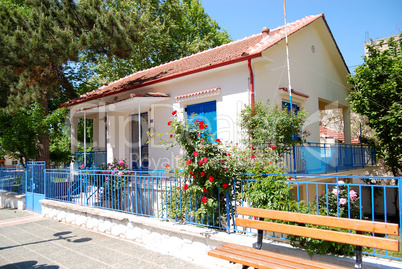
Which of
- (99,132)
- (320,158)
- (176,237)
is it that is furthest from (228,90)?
(99,132)

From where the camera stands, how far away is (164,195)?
5.68 meters

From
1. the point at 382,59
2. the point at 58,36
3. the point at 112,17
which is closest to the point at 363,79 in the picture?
the point at 382,59

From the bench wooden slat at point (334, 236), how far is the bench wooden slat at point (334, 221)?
0.26 feet

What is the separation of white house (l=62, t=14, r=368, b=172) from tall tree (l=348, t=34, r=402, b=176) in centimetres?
146

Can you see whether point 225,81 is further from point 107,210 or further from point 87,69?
point 87,69

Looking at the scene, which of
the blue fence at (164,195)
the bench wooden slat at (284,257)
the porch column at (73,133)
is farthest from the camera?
the porch column at (73,133)

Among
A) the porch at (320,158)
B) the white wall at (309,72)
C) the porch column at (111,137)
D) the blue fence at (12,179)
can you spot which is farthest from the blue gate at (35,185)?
the white wall at (309,72)

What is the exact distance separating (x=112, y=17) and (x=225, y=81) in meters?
5.49

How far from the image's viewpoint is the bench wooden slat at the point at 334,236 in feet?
8.64

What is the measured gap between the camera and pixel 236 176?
454cm

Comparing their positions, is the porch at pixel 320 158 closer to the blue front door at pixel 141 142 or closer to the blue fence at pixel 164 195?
the blue front door at pixel 141 142

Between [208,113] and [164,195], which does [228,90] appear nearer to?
[208,113]

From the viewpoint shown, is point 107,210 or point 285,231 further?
point 107,210

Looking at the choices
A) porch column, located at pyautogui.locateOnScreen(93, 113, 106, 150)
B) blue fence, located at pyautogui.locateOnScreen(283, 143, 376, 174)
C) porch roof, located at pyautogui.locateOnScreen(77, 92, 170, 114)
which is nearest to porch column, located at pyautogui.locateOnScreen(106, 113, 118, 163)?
porch column, located at pyautogui.locateOnScreen(93, 113, 106, 150)
